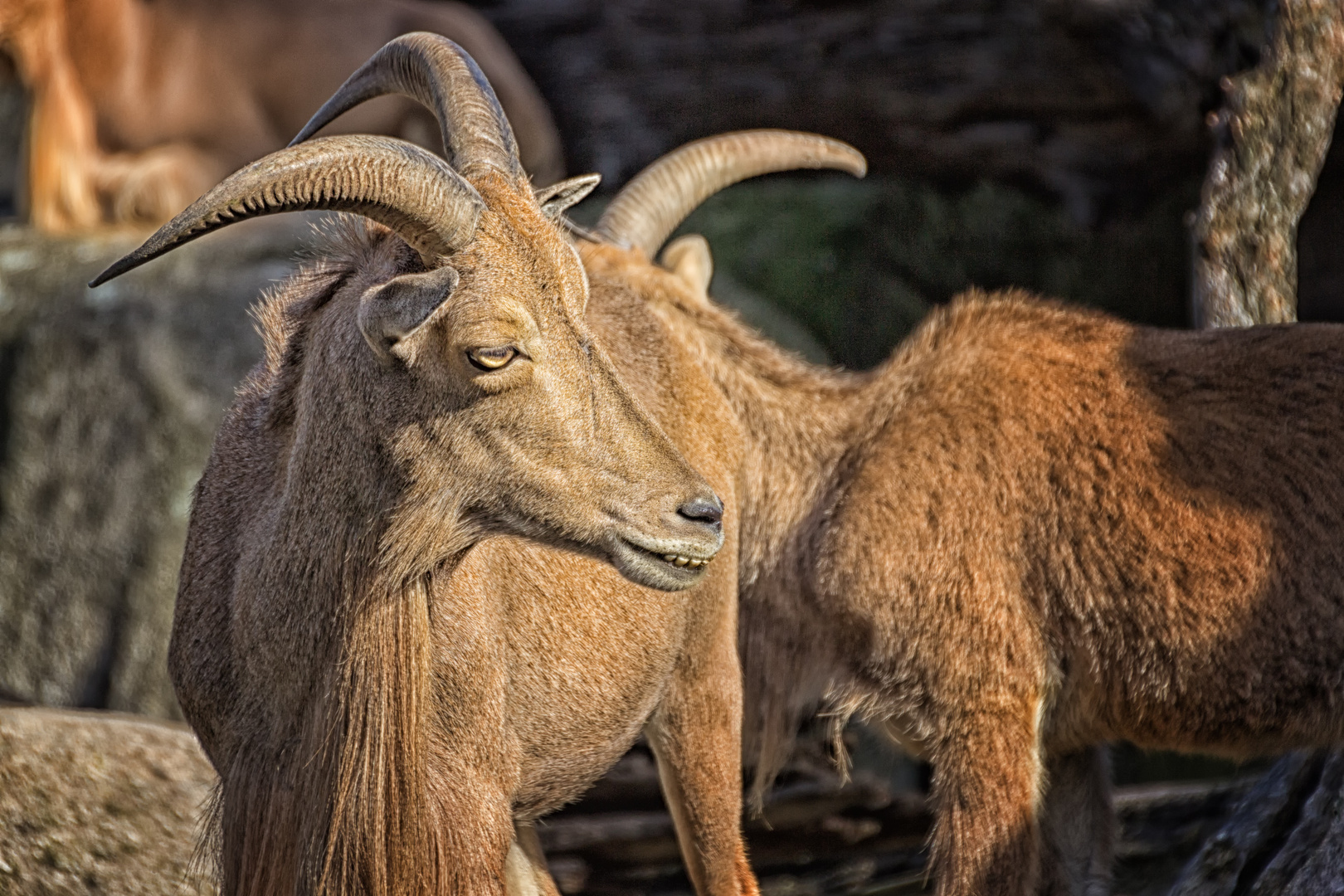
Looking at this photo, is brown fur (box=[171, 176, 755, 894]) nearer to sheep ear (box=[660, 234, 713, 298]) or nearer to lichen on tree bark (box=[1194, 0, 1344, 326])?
sheep ear (box=[660, 234, 713, 298])

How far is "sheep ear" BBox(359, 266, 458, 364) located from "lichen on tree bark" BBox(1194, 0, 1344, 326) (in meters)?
3.33

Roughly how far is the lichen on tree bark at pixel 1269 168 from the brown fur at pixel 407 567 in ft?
9.06

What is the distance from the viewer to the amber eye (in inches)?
122

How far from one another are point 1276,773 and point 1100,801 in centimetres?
95

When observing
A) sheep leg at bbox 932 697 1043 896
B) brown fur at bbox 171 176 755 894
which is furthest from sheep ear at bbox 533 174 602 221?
sheep leg at bbox 932 697 1043 896

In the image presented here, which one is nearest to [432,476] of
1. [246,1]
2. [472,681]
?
[472,681]

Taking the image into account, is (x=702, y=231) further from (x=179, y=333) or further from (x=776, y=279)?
(x=179, y=333)

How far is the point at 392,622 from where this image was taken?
3303 millimetres

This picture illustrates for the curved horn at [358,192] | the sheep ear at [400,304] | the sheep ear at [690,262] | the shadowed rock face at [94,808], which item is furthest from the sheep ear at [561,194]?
the shadowed rock face at [94,808]

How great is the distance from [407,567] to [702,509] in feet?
2.11

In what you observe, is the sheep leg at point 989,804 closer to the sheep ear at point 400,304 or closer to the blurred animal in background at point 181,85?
the sheep ear at point 400,304

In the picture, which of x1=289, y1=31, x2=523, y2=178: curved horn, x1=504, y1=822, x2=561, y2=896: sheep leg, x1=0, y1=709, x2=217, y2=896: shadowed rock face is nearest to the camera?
x1=289, y1=31, x2=523, y2=178: curved horn

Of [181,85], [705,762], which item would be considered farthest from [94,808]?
[181,85]

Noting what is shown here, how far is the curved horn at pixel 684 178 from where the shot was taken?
515cm
